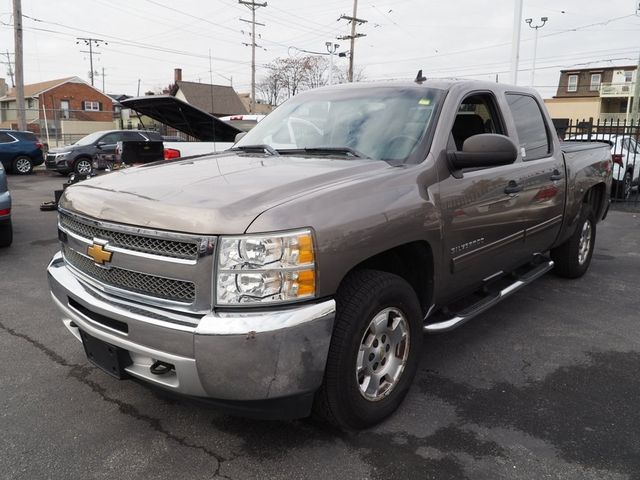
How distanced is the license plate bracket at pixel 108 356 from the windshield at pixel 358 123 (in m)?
1.70

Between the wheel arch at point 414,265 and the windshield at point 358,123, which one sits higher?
the windshield at point 358,123

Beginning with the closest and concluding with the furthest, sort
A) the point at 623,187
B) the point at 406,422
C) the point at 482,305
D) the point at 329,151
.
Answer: the point at 406,422, the point at 329,151, the point at 482,305, the point at 623,187

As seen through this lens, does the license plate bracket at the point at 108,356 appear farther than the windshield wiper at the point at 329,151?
No

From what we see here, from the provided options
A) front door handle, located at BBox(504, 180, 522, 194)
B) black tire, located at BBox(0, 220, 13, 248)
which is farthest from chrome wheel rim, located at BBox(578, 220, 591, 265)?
black tire, located at BBox(0, 220, 13, 248)

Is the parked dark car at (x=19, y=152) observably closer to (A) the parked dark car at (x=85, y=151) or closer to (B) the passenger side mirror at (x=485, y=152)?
(A) the parked dark car at (x=85, y=151)

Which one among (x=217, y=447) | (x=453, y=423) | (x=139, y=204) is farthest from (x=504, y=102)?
(x=217, y=447)

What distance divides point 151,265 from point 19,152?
1960 centimetres

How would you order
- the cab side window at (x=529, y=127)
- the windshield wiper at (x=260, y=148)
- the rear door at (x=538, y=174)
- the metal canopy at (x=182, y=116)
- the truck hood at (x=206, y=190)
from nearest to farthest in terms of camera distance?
the truck hood at (x=206, y=190) → the windshield wiper at (x=260, y=148) → the rear door at (x=538, y=174) → the cab side window at (x=529, y=127) → the metal canopy at (x=182, y=116)

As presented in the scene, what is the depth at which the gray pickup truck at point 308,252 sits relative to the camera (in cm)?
225

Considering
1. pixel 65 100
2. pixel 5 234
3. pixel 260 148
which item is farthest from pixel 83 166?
pixel 65 100

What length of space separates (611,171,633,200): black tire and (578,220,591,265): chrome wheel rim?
22.3ft

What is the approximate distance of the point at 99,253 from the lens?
8.50ft

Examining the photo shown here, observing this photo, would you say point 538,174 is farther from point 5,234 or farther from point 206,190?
point 5,234

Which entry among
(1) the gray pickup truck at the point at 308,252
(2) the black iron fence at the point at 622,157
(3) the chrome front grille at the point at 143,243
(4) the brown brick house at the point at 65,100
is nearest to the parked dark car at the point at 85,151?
(2) the black iron fence at the point at 622,157
